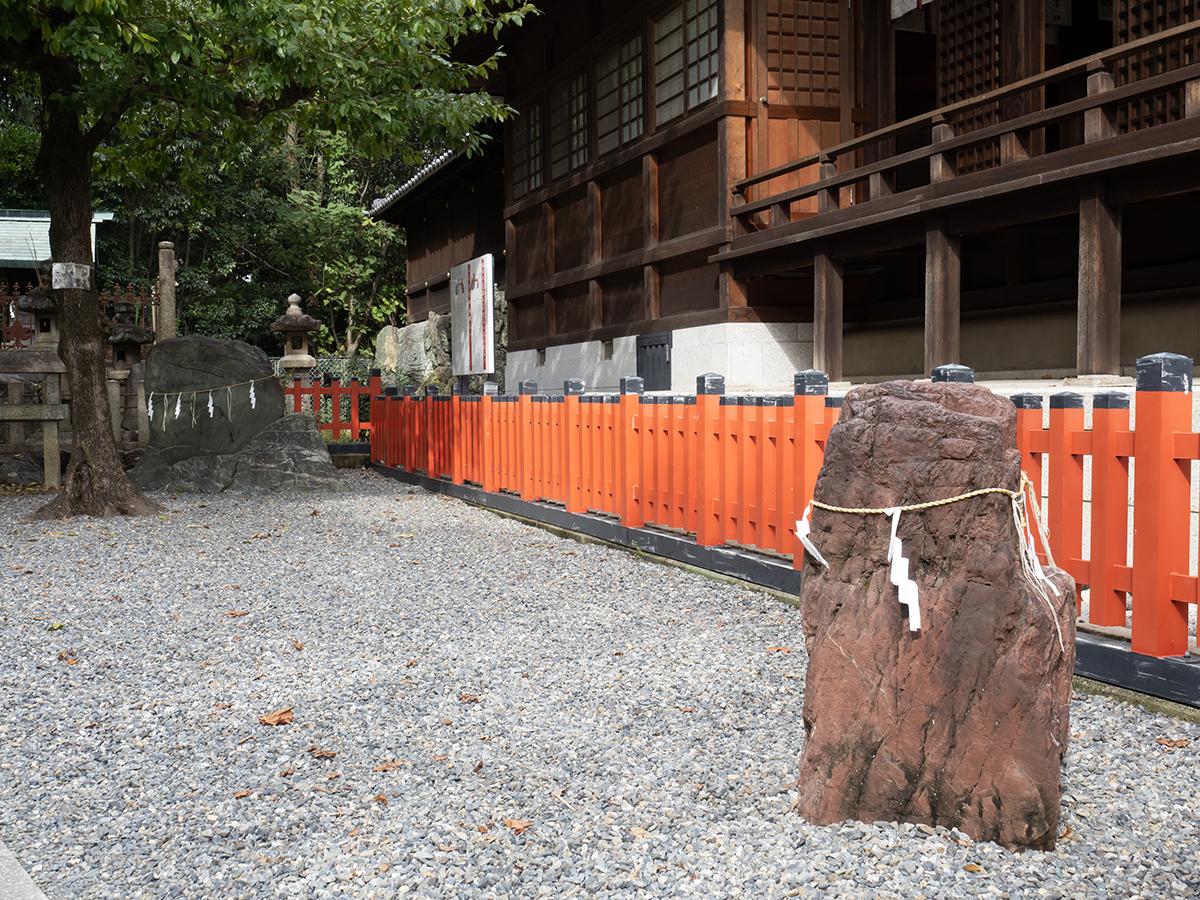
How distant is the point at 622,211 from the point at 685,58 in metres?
2.24

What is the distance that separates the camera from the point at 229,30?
940cm

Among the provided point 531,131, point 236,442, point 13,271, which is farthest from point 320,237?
point 236,442

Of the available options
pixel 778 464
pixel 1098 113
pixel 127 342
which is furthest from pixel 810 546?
pixel 127 342

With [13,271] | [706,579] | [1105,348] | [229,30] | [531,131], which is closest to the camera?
[706,579]

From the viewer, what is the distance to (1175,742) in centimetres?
356

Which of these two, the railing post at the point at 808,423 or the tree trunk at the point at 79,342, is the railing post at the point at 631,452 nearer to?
the railing post at the point at 808,423

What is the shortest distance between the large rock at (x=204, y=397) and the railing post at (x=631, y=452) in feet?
20.6

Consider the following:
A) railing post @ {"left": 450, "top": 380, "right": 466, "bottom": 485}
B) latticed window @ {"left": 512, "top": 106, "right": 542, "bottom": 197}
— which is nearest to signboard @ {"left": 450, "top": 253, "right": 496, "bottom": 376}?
railing post @ {"left": 450, "top": 380, "right": 466, "bottom": 485}

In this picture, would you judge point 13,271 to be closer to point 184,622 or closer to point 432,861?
point 184,622

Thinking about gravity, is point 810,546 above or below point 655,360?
below

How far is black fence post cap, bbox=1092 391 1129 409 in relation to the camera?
4051 mm

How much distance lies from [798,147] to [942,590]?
913 centimetres

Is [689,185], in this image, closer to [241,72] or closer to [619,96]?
[619,96]

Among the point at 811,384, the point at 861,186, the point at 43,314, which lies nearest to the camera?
the point at 811,384
